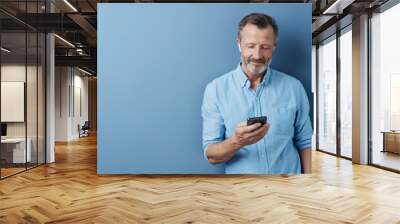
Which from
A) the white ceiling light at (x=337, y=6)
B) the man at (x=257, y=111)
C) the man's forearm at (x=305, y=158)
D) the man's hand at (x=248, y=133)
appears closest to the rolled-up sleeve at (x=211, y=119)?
the man at (x=257, y=111)

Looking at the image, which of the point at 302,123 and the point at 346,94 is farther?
the point at 346,94

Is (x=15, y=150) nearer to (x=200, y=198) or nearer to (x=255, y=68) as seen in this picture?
(x=200, y=198)

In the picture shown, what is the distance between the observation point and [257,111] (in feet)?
19.3

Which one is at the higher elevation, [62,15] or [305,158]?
[62,15]

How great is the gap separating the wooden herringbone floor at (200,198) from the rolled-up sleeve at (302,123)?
0.63 metres

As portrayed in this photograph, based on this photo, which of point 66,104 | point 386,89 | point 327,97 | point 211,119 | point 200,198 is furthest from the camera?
point 66,104

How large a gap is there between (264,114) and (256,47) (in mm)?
975

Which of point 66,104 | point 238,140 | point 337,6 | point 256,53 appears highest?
point 337,6

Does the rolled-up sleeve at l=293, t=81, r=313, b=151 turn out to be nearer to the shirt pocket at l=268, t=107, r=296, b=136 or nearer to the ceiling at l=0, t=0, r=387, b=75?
the shirt pocket at l=268, t=107, r=296, b=136

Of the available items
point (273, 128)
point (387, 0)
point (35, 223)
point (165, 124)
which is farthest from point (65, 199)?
point (387, 0)

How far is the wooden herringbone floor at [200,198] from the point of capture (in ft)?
13.8

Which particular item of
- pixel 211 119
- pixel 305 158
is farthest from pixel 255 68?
pixel 305 158

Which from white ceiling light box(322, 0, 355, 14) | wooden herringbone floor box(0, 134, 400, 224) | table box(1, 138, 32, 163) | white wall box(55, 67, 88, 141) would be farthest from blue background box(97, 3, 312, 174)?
white wall box(55, 67, 88, 141)

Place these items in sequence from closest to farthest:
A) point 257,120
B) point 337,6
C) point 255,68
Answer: point 257,120
point 255,68
point 337,6
